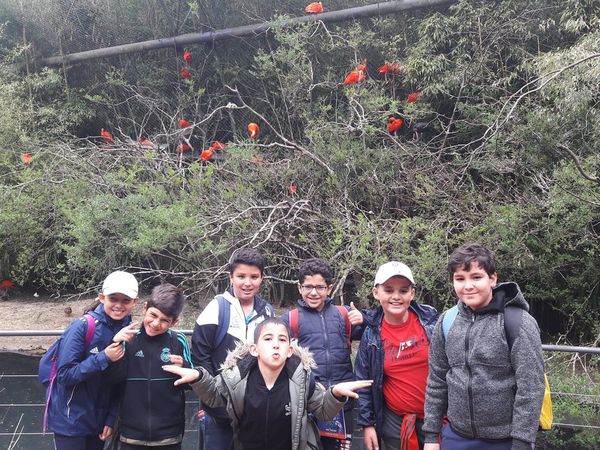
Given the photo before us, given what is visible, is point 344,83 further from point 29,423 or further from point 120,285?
point 120,285

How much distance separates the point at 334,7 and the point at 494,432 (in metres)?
7.80

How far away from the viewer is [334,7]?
851 cm

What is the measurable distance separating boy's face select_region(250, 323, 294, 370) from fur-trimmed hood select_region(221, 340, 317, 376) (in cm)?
3

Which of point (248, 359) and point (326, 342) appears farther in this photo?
point (326, 342)

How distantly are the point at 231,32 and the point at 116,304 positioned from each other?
23.9 feet

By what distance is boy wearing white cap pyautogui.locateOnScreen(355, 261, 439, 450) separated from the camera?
227 cm

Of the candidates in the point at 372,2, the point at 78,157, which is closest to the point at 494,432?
the point at 78,157

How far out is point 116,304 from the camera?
234 centimetres

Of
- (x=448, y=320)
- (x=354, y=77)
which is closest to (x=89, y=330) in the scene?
(x=448, y=320)

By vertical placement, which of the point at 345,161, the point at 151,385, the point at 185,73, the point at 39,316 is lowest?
the point at 39,316

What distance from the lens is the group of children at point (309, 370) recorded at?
1.88m

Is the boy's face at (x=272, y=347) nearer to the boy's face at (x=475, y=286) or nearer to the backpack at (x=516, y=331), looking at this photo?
the boy's face at (x=475, y=286)

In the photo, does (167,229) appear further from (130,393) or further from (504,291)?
(504,291)

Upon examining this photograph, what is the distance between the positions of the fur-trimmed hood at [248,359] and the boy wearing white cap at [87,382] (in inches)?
16.5
